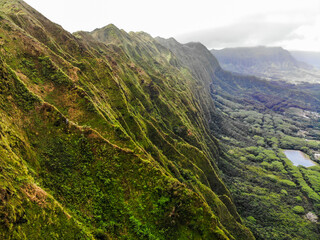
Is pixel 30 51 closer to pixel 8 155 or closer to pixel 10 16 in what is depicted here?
pixel 10 16

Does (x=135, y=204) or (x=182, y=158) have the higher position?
(x=135, y=204)

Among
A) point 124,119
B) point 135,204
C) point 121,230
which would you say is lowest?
point 121,230

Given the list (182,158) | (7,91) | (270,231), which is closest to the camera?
(7,91)

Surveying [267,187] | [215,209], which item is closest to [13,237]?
[215,209]

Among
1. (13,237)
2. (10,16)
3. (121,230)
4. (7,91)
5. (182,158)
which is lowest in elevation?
(182,158)

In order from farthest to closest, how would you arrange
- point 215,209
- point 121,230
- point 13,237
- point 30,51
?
point 215,209 → point 30,51 → point 121,230 → point 13,237

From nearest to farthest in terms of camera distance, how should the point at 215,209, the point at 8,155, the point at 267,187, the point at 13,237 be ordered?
the point at 13,237 → the point at 8,155 → the point at 215,209 → the point at 267,187

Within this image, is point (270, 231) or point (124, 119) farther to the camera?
point (270, 231)

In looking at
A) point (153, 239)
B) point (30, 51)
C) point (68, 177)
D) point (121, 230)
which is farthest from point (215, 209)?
point (30, 51)

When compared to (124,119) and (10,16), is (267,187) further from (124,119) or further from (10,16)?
(10,16)
